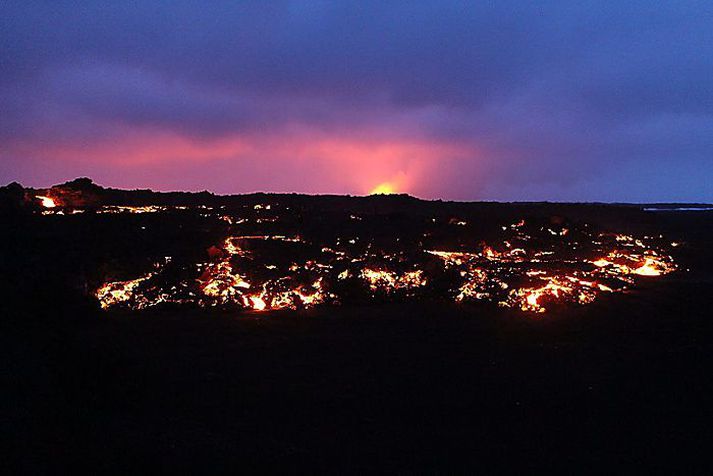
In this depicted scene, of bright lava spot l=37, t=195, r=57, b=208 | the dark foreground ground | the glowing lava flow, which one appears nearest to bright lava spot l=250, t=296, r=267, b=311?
the glowing lava flow

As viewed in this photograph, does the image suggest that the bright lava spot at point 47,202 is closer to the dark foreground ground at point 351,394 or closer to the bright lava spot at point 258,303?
the dark foreground ground at point 351,394

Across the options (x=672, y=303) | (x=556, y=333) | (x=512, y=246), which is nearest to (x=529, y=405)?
(x=556, y=333)

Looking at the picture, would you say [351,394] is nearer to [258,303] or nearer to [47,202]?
[258,303]

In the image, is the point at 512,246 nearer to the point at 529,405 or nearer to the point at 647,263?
the point at 647,263

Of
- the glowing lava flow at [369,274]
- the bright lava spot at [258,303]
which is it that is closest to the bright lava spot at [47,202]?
the glowing lava flow at [369,274]

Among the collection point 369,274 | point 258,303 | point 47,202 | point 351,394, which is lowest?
point 351,394

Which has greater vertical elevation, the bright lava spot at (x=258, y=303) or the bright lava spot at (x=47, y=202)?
the bright lava spot at (x=47, y=202)

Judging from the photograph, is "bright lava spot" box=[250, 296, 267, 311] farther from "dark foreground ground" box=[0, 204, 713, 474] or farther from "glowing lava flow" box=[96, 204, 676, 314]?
"dark foreground ground" box=[0, 204, 713, 474]

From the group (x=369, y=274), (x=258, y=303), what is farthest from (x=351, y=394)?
(x=369, y=274)
